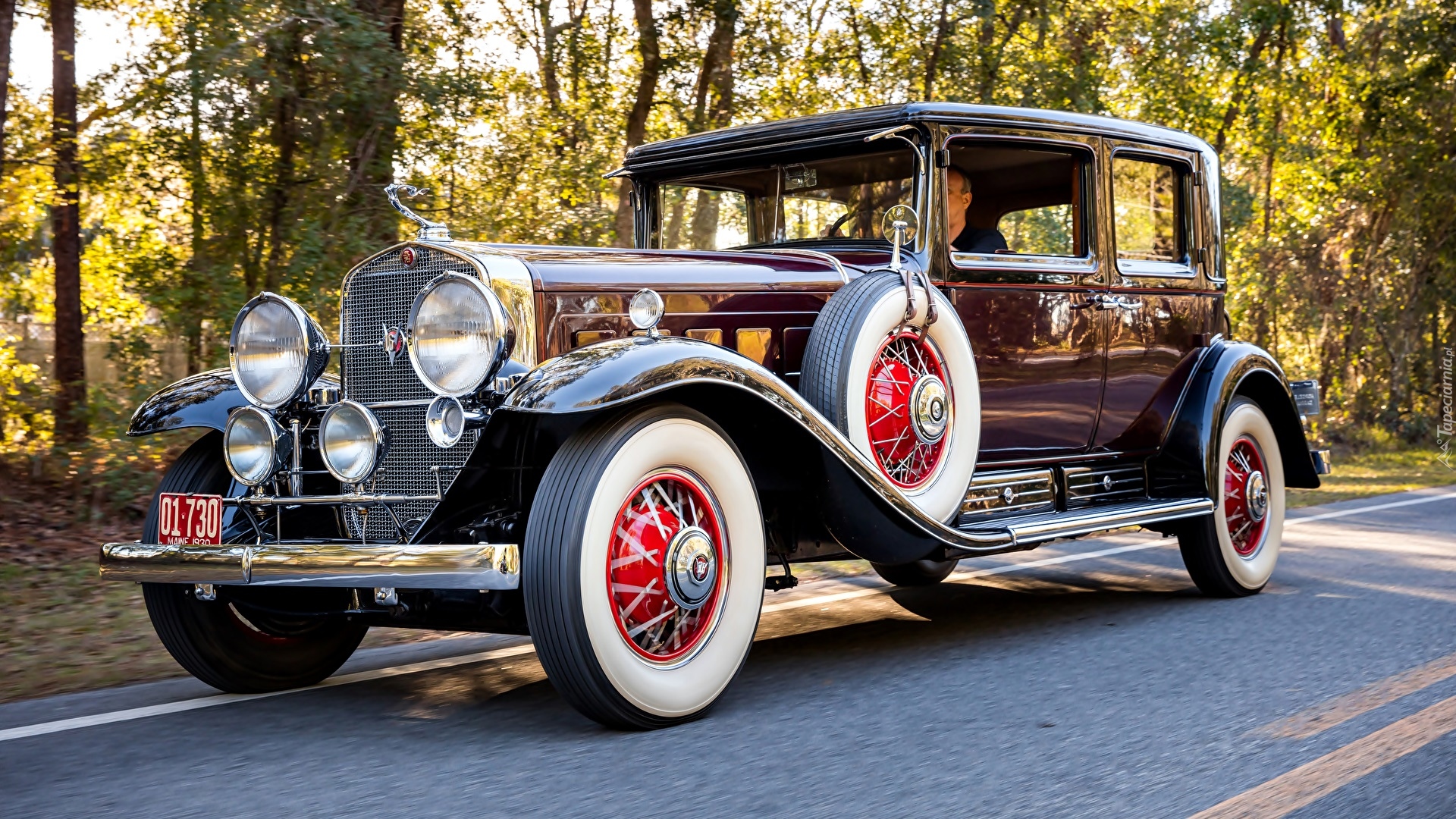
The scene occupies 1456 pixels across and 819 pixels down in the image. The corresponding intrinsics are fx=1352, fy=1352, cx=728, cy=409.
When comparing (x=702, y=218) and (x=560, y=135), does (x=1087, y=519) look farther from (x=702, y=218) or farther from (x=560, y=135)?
(x=560, y=135)

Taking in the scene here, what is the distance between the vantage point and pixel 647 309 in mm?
3988

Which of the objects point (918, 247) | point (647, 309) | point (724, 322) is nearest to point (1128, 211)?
point (918, 247)

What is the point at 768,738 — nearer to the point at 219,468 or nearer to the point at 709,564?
the point at 709,564

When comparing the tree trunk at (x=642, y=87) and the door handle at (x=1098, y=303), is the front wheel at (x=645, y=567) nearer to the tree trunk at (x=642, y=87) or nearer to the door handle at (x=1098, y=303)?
the door handle at (x=1098, y=303)

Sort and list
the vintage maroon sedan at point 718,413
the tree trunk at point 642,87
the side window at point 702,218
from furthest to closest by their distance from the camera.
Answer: the tree trunk at point 642,87, the side window at point 702,218, the vintage maroon sedan at point 718,413

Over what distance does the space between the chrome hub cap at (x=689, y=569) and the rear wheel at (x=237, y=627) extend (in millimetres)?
1062

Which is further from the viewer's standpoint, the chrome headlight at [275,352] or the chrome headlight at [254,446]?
the chrome headlight at [275,352]

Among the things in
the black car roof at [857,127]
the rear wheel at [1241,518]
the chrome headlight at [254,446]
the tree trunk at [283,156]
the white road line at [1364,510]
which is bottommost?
the white road line at [1364,510]

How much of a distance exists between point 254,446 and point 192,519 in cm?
30

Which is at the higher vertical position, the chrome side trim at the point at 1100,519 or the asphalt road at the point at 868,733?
the chrome side trim at the point at 1100,519

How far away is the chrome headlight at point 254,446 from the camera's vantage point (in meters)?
4.09

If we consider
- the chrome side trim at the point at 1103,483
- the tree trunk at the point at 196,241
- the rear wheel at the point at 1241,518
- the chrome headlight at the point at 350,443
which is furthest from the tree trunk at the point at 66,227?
the rear wheel at the point at 1241,518

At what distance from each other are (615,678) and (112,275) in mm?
7945

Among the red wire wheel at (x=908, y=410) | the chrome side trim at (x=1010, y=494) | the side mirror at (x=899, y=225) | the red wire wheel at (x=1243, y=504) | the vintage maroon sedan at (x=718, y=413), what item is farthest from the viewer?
the red wire wheel at (x=1243, y=504)
